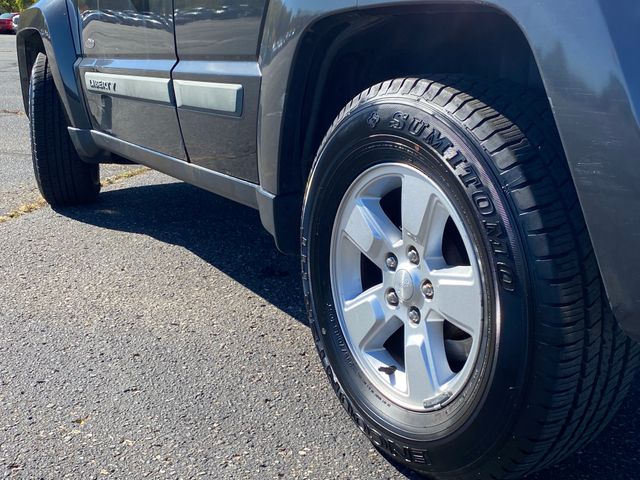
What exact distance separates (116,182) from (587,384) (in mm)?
4203

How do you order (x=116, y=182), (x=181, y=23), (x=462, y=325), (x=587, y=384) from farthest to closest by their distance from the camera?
(x=116, y=182)
(x=181, y=23)
(x=462, y=325)
(x=587, y=384)

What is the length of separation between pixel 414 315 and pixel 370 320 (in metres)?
0.16

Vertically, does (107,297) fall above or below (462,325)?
below

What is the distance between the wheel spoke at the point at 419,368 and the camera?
1.94 meters

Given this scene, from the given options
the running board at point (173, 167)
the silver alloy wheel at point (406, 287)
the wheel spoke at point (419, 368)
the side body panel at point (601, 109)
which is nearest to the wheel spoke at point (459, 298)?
the silver alloy wheel at point (406, 287)

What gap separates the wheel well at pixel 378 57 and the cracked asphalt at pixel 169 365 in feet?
2.14

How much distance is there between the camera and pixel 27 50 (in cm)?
489

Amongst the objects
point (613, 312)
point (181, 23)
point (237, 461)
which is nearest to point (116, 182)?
point (181, 23)

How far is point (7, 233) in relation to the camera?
4164 mm

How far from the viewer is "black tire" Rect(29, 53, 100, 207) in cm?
447

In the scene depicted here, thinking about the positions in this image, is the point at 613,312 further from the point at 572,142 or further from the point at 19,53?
the point at 19,53

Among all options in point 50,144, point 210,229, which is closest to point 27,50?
point 50,144

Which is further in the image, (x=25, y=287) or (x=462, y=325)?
(x=25, y=287)

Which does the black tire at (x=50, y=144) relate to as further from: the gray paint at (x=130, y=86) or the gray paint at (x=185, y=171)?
the gray paint at (x=130, y=86)
